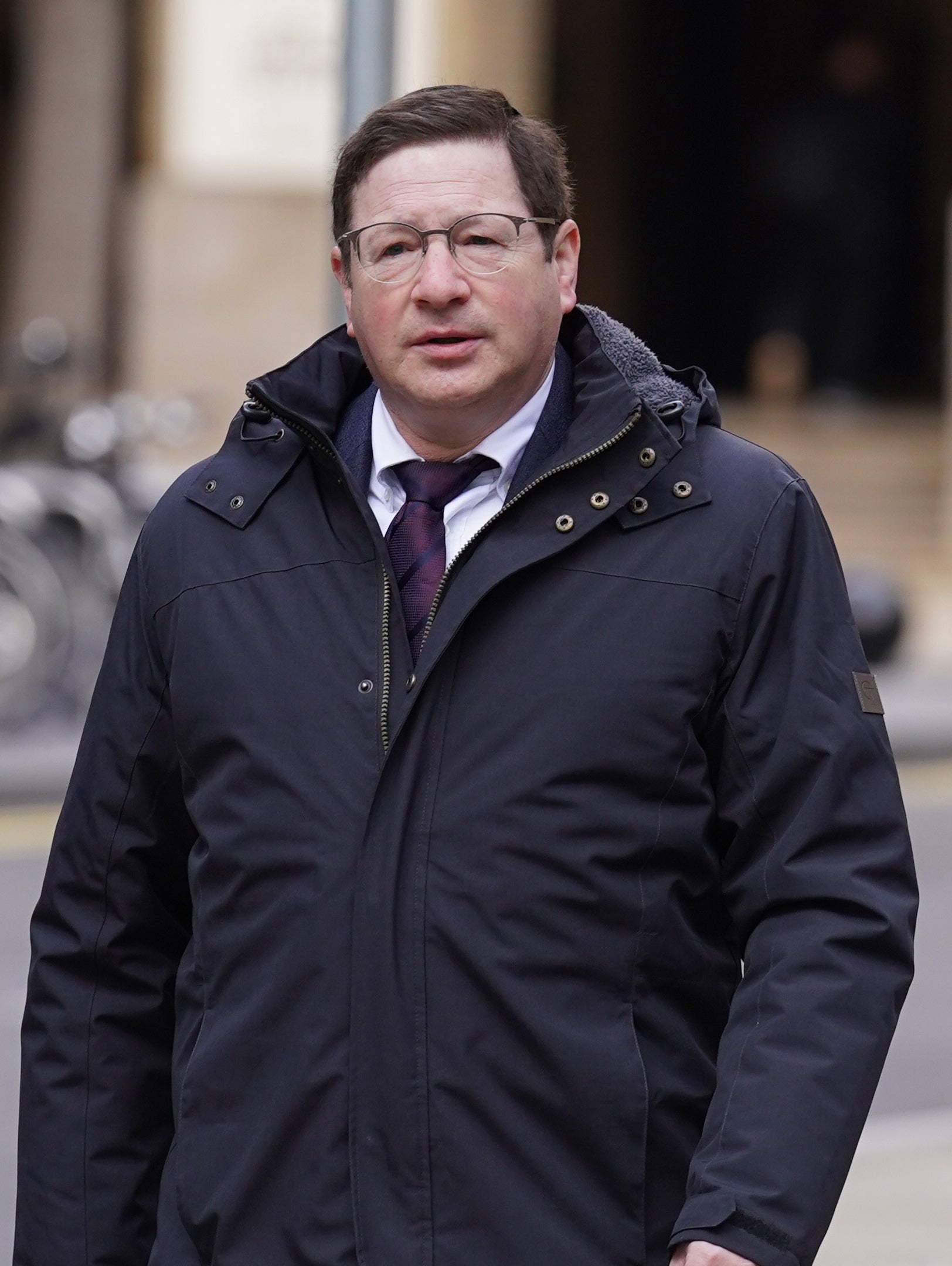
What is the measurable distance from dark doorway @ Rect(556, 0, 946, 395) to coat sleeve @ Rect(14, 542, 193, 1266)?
1833cm

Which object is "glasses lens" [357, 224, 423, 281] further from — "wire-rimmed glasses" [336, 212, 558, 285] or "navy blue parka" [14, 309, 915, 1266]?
"navy blue parka" [14, 309, 915, 1266]

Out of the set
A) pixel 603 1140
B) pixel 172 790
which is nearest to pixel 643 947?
pixel 603 1140

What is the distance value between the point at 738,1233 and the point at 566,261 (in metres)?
1.10

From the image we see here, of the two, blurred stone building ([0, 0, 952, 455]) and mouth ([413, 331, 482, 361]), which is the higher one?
mouth ([413, 331, 482, 361])

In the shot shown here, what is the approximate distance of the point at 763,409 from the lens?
19.1m

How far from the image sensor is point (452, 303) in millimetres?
2568

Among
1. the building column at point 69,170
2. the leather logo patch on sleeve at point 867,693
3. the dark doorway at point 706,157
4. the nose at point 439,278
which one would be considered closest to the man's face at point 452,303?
the nose at point 439,278

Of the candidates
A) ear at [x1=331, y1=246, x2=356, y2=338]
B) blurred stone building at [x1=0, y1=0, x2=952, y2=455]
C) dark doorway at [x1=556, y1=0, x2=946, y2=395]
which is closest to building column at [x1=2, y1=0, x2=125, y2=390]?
blurred stone building at [x1=0, y1=0, x2=952, y2=455]

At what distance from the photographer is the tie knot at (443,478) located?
2650 mm

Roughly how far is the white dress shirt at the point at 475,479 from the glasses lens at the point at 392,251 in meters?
0.17

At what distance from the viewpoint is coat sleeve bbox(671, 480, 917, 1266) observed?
2.34 m

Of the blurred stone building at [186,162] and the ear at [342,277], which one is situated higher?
the ear at [342,277]

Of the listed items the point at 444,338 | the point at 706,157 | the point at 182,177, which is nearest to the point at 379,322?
the point at 444,338

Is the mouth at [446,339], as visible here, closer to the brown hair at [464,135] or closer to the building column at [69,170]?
the brown hair at [464,135]
